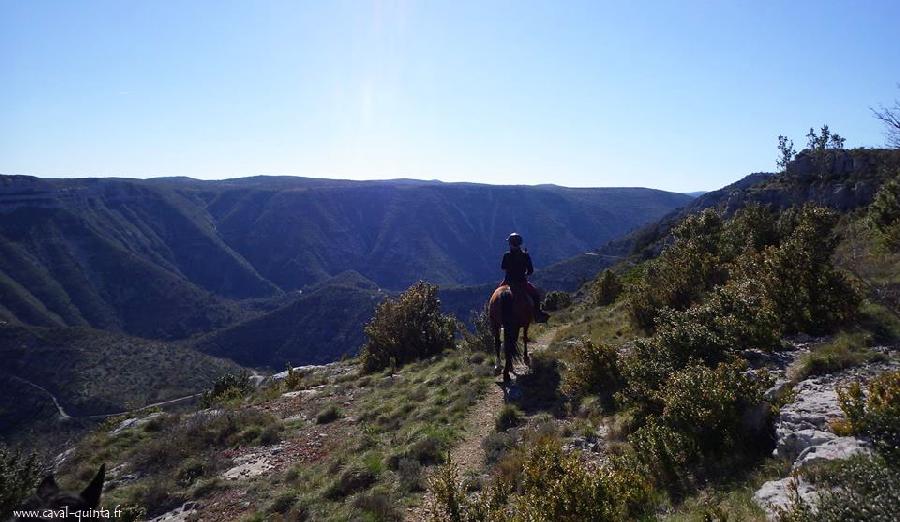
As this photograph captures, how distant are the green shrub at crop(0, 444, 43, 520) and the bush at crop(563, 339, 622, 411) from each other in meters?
8.26

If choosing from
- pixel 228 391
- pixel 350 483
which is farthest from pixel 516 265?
pixel 228 391

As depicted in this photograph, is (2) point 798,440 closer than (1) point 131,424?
Yes

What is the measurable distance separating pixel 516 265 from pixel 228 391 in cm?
1162

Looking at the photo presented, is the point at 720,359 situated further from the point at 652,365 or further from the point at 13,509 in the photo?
the point at 13,509

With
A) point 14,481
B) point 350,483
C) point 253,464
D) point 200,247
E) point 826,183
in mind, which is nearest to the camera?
point 350,483

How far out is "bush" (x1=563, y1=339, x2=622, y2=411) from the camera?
842 centimetres

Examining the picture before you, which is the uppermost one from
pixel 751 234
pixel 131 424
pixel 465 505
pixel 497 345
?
pixel 751 234

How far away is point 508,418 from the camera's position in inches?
339

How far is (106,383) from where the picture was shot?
185 ft

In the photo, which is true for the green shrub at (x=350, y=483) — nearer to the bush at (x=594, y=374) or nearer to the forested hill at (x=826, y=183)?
the bush at (x=594, y=374)

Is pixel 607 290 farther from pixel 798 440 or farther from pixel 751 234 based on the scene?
pixel 798 440

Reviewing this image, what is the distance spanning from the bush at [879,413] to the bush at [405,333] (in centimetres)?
1274

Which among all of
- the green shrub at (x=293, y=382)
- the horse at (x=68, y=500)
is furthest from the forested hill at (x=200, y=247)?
the horse at (x=68, y=500)

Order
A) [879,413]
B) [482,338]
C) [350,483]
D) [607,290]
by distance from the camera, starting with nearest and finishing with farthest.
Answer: [879,413] → [350,483] → [482,338] → [607,290]
